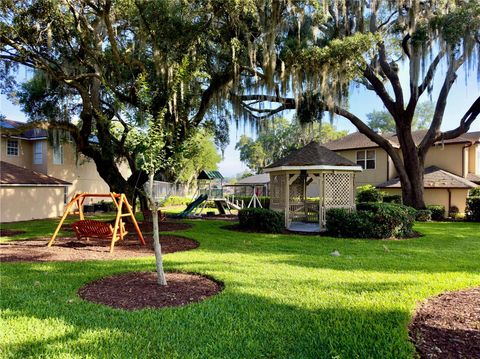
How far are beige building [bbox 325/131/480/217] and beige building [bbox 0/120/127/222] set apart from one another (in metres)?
18.1

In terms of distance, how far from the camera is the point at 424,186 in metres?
18.6

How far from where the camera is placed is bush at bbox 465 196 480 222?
52.3 feet

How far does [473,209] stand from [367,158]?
768cm

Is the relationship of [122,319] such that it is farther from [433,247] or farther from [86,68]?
[86,68]

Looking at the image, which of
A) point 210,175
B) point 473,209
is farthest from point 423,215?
point 210,175

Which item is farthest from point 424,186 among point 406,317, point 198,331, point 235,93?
point 198,331

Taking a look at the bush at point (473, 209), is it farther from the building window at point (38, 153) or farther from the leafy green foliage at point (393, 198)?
the building window at point (38, 153)

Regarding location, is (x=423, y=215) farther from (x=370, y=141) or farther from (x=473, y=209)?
(x=370, y=141)

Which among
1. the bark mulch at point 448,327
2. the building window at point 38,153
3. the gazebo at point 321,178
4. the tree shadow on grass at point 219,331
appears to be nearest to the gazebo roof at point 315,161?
the gazebo at point 321,178

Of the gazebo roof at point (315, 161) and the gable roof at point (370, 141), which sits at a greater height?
the gable roof at point (370, 141)

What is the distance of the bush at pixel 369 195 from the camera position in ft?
63.5

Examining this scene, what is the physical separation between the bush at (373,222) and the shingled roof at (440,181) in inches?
360

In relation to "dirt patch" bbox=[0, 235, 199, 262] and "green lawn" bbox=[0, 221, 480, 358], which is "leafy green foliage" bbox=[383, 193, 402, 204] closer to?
"green lawn" bbox=[0, 221, 480, 358]

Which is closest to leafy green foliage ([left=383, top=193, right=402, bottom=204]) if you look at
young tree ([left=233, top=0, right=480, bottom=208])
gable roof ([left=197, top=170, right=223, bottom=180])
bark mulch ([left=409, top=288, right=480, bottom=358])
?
young tree ([left=233, top=0, right=480, bottom=208])
